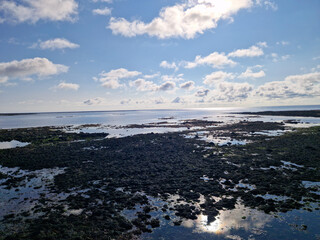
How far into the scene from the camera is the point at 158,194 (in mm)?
20406

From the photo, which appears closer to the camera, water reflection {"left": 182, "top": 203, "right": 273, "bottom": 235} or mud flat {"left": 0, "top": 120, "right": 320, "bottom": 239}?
water reflection {"left": 182, "top": 203, "right": 273, "bottom": 235}

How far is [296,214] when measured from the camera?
15.8 meters

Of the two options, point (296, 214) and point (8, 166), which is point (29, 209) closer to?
point (8, 166)

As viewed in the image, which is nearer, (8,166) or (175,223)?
(175,223)

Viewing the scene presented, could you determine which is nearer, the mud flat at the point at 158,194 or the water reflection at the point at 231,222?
the water reflection at the point at 231,222

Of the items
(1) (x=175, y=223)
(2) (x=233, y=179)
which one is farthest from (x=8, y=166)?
(2) (x=233, y=179)

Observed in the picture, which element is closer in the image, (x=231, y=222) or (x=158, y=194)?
(x=231, y=222)

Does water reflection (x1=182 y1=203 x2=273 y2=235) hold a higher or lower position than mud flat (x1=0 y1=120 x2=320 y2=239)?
lower

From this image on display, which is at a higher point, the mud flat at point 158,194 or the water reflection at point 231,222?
the mud flat at point 158,194

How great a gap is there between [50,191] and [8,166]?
16451 millimetres

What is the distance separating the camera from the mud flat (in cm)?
1429

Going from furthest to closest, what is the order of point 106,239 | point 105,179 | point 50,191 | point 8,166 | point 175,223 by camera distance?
1. point 8,166
2. point 105,179
3. point 50,191
4. point 175,223
5. point 106,239

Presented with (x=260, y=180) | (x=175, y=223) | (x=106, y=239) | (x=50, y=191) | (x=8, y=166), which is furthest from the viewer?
(x=8, y=166)

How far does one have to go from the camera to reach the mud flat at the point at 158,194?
46.9ft
